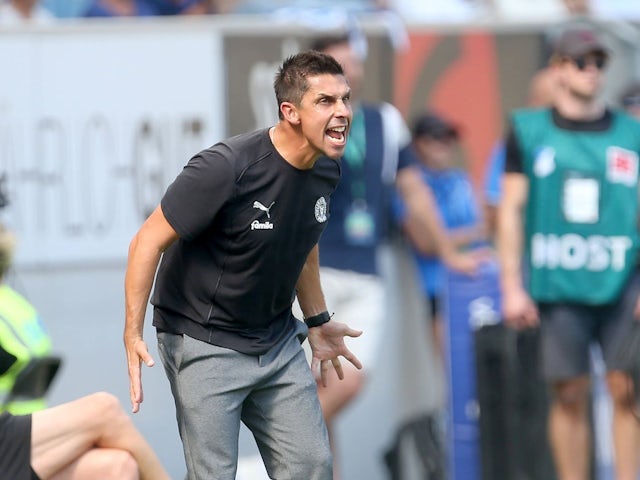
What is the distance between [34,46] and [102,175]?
0.76 m

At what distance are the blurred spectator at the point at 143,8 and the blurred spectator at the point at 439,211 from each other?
59.6 inches

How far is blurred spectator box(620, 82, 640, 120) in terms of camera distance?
827 cm

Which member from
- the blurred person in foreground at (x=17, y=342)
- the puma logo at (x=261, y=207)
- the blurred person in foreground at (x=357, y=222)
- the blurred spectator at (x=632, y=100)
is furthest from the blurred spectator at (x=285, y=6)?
the puma logo at (x=261, y=207)

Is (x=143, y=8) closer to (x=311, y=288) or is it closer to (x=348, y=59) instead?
(x=348, y=59)

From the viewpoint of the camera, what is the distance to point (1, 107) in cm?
791

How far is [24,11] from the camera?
8555 mm

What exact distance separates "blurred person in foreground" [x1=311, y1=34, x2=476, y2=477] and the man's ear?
2539mm

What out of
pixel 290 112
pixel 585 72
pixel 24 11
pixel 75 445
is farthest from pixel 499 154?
pixel 75 445

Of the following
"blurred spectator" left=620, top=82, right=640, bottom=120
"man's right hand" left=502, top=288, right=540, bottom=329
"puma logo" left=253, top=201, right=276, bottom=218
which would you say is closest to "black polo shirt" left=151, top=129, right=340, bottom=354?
"puma logo" left=253, top=201, right=276, bottom=218

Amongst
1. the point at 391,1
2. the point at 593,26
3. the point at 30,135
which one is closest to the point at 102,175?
the point at 30,135

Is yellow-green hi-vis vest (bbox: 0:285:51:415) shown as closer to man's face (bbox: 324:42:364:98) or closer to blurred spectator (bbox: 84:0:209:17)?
man's face (bbox: 324:42:364:98)

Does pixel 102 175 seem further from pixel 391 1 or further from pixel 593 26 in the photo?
pixel 593 26

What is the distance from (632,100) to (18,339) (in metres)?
4.09

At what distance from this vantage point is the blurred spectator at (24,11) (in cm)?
851
